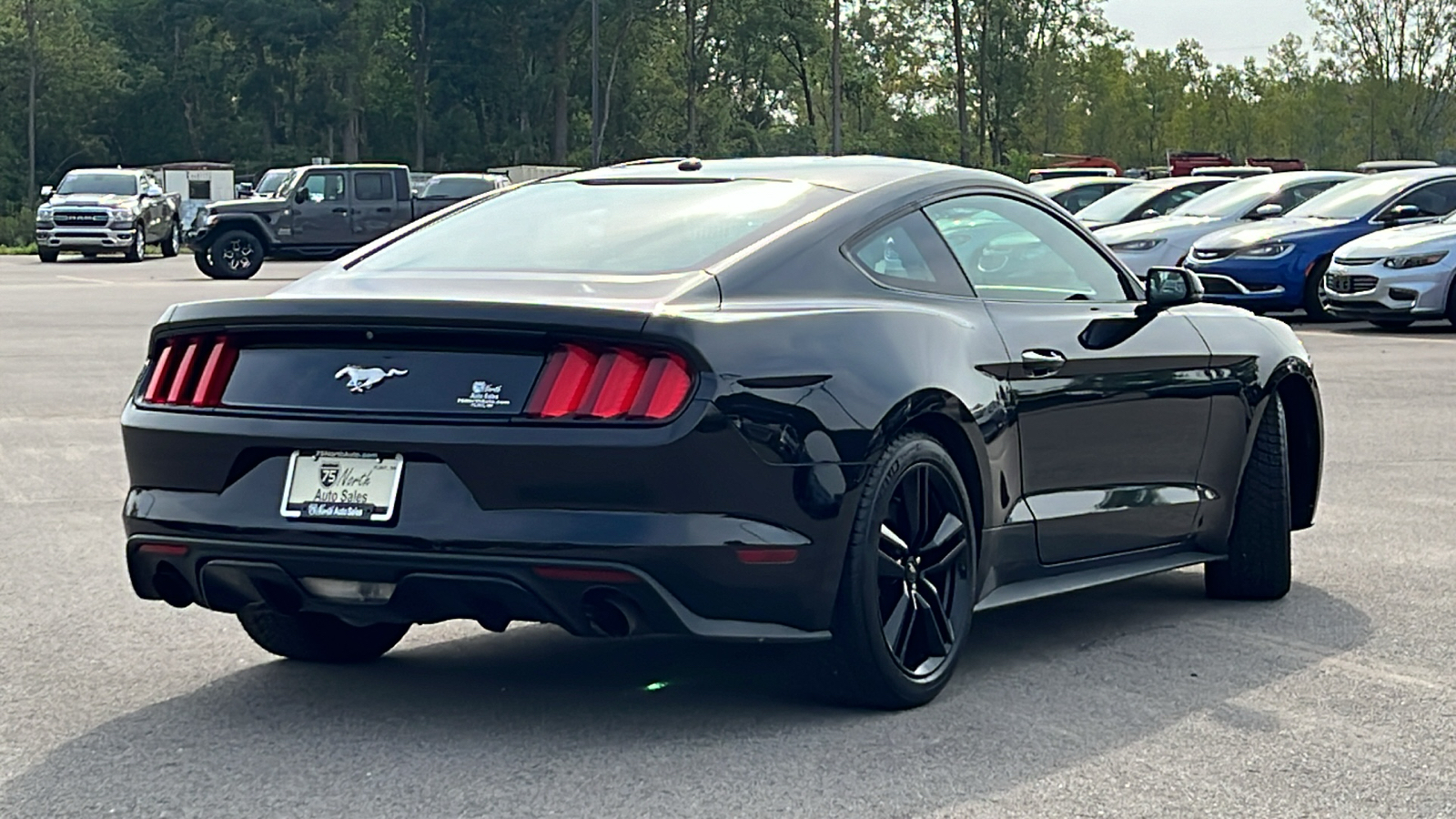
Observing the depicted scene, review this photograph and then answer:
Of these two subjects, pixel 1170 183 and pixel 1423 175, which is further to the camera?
pixel 1170 183

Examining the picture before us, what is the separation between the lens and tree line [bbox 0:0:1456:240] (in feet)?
294

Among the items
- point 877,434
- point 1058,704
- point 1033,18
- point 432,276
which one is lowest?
point 1058,704

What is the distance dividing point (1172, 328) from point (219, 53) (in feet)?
324

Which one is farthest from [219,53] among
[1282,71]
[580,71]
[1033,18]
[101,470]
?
[101,470]

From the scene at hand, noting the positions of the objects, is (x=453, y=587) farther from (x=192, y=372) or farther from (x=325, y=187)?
(x=325, y=187)

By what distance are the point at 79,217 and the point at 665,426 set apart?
37.9 metres

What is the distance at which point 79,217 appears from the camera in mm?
40500

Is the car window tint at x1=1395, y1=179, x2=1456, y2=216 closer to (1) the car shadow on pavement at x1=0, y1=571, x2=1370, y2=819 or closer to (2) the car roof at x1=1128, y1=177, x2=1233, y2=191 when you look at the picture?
(2) the car roof at x1=1128, y1=177, x2=1233, y2=191

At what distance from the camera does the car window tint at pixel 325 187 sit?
35.8 m

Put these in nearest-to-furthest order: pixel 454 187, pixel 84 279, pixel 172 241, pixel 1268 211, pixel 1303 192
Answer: pixel 1268 211 < pixel 1303 192 < pixel 84 279 < pixel 172 241 < pixel 454 187

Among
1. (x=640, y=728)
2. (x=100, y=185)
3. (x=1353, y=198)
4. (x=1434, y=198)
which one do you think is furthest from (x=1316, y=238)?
(x=100, y=185)

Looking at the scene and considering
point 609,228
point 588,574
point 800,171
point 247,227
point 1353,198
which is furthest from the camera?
point 247,227

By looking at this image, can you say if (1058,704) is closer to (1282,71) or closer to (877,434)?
(877,434)

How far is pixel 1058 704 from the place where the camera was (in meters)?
5.43
